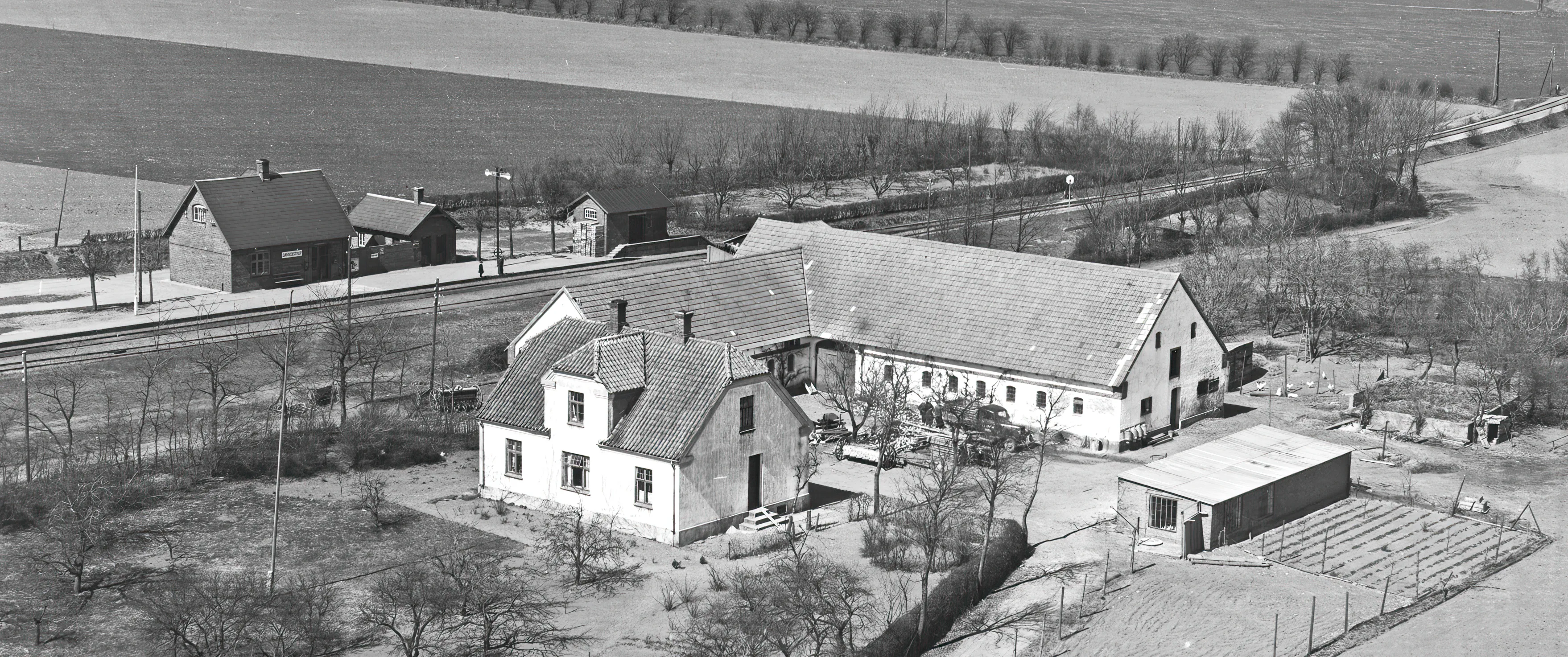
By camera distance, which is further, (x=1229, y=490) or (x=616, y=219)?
(x=616, y=219)

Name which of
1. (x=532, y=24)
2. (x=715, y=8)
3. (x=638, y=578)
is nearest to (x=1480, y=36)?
(x=715, y=8)

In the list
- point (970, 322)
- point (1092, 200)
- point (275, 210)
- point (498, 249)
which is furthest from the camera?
point (1092, 200)

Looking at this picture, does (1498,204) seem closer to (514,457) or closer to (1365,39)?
(514,457)

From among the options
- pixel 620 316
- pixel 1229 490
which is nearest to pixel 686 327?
pixel 620 316

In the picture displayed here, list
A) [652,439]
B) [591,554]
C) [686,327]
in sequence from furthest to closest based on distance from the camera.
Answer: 1. [686,327]
2. [652,439]
3. [591,554]

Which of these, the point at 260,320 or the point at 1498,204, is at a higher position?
the point at 1498,204

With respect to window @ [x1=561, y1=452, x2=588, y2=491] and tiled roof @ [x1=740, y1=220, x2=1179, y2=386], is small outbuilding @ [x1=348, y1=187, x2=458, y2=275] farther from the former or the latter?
window @ [x1=561, y1=452, x2=588, y2=491]

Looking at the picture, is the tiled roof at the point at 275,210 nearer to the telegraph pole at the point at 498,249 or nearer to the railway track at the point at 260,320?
the railway track at the point at 260,320
